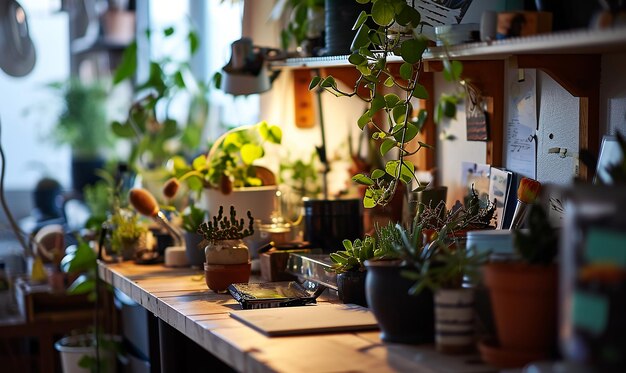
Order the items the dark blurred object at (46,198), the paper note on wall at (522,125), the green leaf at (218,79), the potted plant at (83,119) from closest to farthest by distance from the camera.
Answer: the paper note on wall at (522,125)
the green leaf at (218,79)
the dark blurred object at (46,198)
the potted plant at (83,119)

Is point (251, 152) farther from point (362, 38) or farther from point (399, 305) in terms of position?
point (399, 305)

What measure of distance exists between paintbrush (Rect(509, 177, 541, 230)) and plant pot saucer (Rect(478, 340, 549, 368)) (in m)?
0.60

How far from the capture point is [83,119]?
7.41 metres

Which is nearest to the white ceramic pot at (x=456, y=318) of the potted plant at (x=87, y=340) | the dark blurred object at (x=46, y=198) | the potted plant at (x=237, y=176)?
the potted plant at (x=237, y=176)

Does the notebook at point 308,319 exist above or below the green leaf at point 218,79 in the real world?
below

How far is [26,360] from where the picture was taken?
150 inches

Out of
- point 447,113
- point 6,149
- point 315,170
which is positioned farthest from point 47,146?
point 447,113

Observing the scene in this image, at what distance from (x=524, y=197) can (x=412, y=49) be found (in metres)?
0.39

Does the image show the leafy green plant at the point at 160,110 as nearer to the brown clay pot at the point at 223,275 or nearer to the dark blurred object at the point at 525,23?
the brown clay pot at the point at 223,275

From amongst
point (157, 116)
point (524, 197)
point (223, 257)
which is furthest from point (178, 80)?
point (524, 197)

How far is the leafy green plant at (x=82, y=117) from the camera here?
7379mm

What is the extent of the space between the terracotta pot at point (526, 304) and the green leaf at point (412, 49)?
67 cm

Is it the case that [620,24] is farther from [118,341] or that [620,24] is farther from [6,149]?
[6,149]

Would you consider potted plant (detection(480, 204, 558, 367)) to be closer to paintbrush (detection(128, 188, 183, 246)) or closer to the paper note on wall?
the paper note on wall
